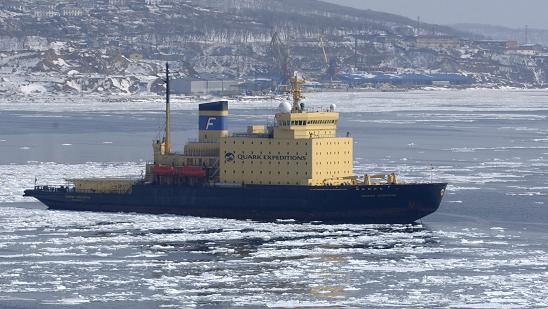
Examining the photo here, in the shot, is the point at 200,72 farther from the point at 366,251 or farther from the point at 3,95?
the point at 366,251

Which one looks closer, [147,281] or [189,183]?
[147,281]

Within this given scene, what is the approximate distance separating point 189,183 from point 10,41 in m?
135

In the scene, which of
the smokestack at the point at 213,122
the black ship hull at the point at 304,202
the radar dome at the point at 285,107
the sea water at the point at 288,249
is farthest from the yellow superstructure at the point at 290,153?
the sea water at the point at 288,249

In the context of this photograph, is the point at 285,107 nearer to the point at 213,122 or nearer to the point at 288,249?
the point at 213,122

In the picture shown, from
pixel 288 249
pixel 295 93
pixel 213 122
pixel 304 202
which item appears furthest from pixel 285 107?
pixel 288 249

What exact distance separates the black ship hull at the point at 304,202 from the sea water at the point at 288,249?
29.0 inches

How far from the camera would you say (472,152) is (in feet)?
239

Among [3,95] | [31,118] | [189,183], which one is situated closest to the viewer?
[189,183]

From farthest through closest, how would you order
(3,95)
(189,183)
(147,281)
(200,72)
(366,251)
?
(200,72)
(3,95)
(189,183)
(366,251)
(147,281)

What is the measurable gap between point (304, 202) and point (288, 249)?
651cm

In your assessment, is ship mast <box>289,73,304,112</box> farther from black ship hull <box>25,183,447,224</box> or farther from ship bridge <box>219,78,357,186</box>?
black ship hull <box>25,183,447,224</box>

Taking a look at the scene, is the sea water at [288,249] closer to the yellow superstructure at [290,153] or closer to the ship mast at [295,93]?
the yellow superstructure at [290,153]

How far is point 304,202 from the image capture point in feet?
155

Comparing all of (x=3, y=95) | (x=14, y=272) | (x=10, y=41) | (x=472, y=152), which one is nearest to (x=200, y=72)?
(x=10, y=41)
